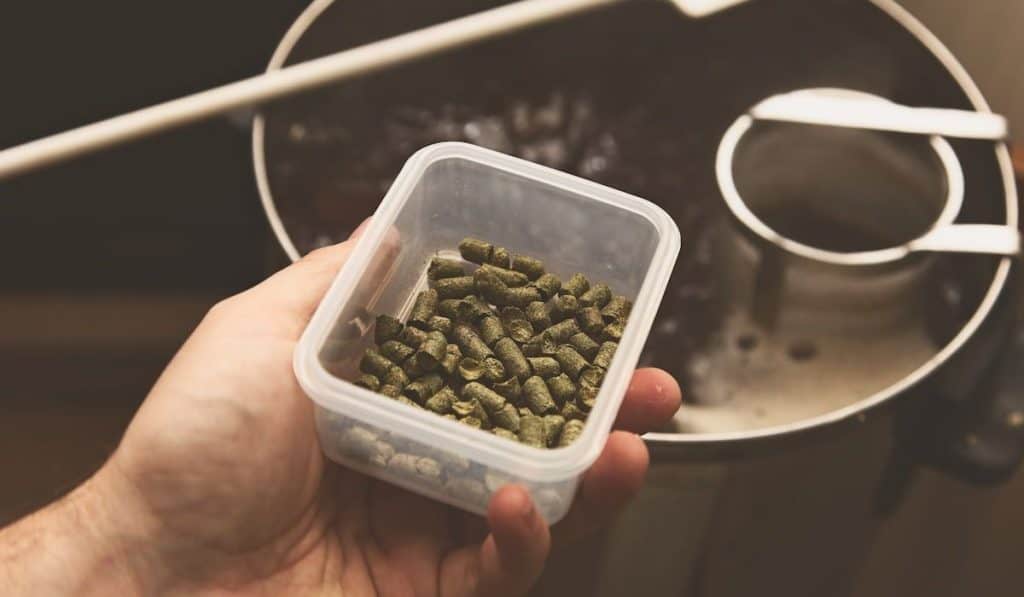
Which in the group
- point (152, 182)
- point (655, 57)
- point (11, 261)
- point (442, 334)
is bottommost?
point (11, 261)

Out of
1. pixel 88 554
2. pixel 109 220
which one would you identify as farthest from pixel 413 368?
pixel 109 220

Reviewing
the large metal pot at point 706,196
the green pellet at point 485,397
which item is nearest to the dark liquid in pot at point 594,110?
the large metal pot at point 706,196

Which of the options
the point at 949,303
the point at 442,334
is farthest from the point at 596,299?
the point at 949,303

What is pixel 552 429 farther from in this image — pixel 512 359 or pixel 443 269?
pixel 443 269

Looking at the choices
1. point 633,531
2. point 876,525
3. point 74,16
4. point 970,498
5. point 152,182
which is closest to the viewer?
point 633,531

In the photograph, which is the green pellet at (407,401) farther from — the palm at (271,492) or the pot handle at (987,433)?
the pot handle at (987,433)

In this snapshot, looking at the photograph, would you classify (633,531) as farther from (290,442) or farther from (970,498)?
(970,498)
